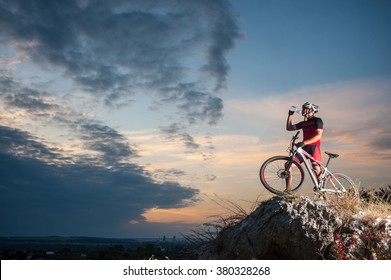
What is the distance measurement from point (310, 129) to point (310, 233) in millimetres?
3173

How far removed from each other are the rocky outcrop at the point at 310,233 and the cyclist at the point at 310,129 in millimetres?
1708

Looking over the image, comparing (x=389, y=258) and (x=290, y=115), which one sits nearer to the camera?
(x=389, y=258)

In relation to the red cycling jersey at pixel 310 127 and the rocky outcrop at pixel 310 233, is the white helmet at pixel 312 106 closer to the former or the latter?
the red cycling jersey at pixel 310 127

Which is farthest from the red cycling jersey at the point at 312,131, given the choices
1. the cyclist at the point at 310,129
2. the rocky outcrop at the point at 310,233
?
the rocky outcrop at the point at 310,233

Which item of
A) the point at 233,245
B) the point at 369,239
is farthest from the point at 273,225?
the point at 369,239

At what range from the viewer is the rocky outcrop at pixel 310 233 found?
916 cm

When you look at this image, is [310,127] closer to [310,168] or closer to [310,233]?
[310,168]

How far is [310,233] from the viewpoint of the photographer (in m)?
9.30

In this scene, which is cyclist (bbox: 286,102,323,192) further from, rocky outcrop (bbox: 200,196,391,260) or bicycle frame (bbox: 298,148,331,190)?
rocky outcrop (bbox: 200,196,391,260)

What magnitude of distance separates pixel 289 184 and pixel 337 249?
2.23 metres

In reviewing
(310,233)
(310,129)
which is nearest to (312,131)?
(310,129)
